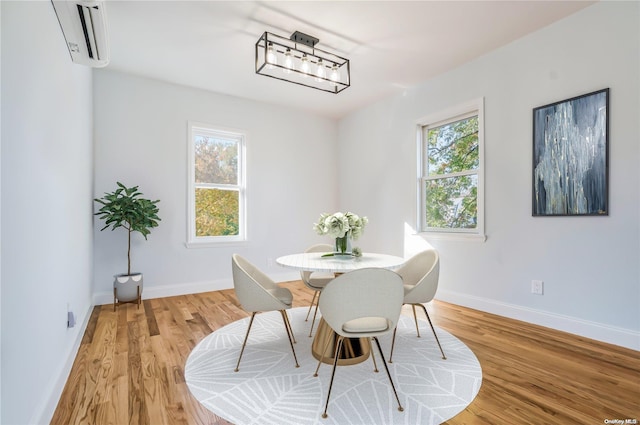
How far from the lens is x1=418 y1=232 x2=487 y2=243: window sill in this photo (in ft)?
11.6

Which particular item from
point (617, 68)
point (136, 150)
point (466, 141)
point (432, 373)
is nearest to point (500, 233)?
point (466, 141)

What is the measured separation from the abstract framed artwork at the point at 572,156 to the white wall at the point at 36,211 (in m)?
3.74

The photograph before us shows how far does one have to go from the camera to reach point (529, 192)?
3.11 m

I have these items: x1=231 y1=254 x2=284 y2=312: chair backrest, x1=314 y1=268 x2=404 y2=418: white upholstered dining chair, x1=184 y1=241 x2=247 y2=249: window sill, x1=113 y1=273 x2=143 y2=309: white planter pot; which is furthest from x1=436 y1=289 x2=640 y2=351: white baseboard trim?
x1=113 y1=273 x2=143 y2=309: white planter pot

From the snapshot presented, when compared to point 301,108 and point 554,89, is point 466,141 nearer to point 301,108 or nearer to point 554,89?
point 554,89

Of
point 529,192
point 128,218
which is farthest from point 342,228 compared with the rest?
point 128,218

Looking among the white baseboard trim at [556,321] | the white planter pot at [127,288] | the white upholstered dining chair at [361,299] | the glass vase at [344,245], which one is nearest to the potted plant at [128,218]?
the white planter pot at [127,288]

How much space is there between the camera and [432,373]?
2.09 meters

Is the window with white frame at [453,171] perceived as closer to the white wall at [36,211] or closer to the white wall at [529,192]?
the white wall at [529,192]

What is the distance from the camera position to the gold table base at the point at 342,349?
2.24 metres

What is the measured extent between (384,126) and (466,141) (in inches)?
52.2

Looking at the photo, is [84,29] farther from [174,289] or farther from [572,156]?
[572,156]

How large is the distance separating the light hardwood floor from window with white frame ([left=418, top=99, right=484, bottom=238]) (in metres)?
1.15

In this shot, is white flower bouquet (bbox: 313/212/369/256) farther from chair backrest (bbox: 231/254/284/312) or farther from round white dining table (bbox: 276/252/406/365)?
chair backrest (bbox: 231/254/284/312)
